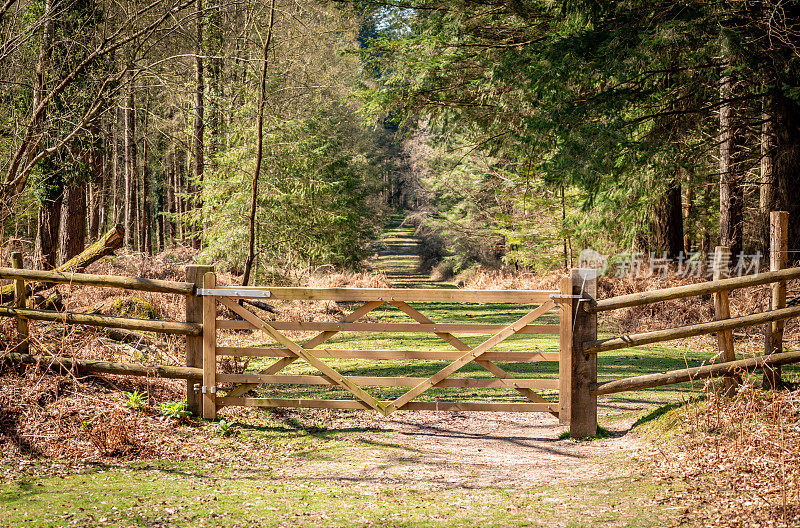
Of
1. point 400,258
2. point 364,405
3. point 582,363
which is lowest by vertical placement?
point 364,405

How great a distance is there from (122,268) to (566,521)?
1454 centimetres

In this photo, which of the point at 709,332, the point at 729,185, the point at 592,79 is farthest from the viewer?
the point at 729,185

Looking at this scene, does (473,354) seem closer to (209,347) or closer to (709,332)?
(709,332)

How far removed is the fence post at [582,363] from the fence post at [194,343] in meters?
3.84

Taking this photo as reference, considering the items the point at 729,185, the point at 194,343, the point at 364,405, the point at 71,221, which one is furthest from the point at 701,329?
the point at 71,221

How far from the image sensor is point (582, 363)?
21.2 feet

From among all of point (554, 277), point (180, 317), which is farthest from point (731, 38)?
point (554, 277)

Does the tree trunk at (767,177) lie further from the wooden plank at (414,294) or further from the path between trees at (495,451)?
the wooden plank at (414,294)

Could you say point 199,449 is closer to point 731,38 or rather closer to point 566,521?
point 566,521

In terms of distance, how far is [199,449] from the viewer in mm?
6090

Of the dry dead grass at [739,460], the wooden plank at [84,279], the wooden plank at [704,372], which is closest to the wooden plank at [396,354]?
the wooden plank at [704,372]

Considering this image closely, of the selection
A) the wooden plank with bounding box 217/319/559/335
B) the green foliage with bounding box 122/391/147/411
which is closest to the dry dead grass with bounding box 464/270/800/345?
the wooden plank with bounding box 217/319/559/335

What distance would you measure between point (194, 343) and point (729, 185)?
13.9m

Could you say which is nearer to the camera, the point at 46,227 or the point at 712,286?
the point at 712,286
